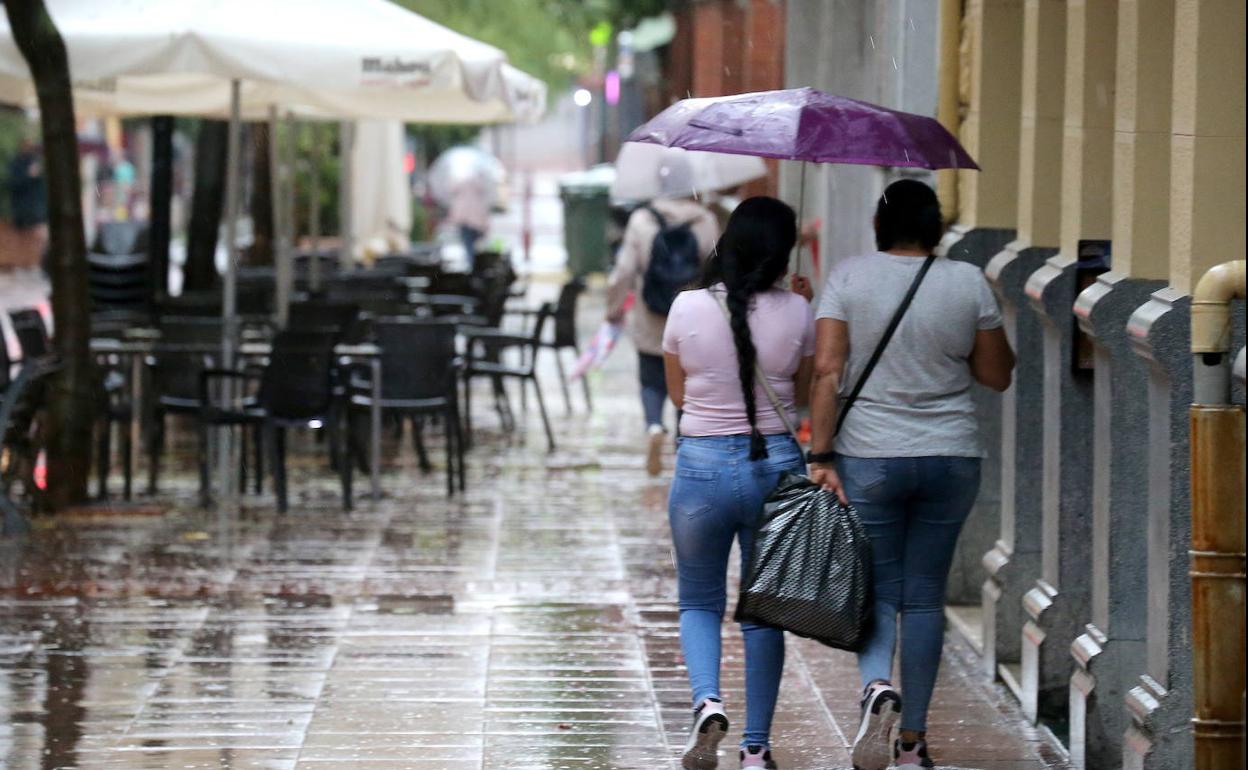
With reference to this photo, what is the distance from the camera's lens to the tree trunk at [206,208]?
18047mm

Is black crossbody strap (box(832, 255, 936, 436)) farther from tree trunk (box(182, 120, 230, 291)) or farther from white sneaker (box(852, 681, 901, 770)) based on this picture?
tree trunk (box(182, 120, 230, 291))

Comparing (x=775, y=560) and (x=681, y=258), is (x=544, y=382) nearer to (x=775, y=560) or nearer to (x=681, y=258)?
(x=681, y=258)

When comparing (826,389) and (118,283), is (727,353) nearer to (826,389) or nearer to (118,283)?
(826,389)

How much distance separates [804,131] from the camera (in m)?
6.00

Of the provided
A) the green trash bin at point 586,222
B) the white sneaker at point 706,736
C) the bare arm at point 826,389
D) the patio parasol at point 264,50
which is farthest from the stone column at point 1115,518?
the green trash bin at point 586,222

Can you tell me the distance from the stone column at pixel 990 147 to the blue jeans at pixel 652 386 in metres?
3.35

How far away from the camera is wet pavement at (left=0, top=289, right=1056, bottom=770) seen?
677 centimetres

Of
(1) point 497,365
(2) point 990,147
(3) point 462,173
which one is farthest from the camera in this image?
(3) point 462,173

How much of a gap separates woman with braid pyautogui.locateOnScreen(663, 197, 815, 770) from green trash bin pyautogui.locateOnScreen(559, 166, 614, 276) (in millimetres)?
24711

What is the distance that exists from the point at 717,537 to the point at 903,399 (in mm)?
693

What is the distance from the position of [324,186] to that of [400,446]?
46.0 ft

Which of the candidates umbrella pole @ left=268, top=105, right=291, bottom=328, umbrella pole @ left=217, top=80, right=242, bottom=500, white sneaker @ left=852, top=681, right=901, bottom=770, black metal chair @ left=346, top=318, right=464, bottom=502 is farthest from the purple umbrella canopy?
umbrella pole @ left=268, top=105, right=291, bottom=328

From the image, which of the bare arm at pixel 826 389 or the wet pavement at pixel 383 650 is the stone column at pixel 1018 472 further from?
the bare arm at pixel 826 389

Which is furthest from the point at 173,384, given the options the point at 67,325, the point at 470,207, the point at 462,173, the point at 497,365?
the point at 462,173
